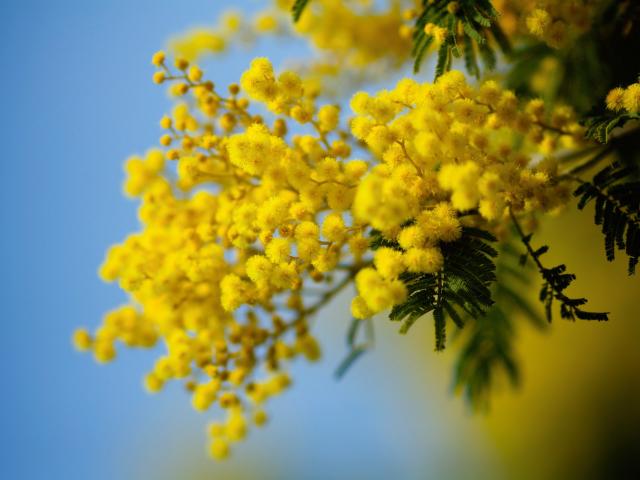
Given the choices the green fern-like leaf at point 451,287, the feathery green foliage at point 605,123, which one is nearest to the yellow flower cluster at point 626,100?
the feathery green foliage at point 605,123

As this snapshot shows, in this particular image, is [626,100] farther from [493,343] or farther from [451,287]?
[493,343]

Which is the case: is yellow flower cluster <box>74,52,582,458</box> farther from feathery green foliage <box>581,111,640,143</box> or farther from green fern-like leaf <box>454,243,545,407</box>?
green fern-like leaf <box>454,243,545,407</box>

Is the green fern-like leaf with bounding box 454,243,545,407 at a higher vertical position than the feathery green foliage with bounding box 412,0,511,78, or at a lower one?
lower

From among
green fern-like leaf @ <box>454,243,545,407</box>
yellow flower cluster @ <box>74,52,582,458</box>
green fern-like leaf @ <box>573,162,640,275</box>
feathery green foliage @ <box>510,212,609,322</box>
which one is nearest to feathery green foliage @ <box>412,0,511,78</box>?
yellow flower cluster @ <box>74,52,582,458</box>

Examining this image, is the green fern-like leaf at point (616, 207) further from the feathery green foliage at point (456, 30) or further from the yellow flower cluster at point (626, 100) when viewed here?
the feathery green foliage at point (456, 30)

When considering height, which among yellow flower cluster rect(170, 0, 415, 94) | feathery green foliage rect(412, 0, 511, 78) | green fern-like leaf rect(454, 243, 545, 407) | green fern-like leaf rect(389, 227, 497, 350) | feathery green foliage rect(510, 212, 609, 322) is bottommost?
feathery green foliage rect(510, 212, 609, 322)

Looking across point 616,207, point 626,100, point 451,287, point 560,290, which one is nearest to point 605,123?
point 626,100
